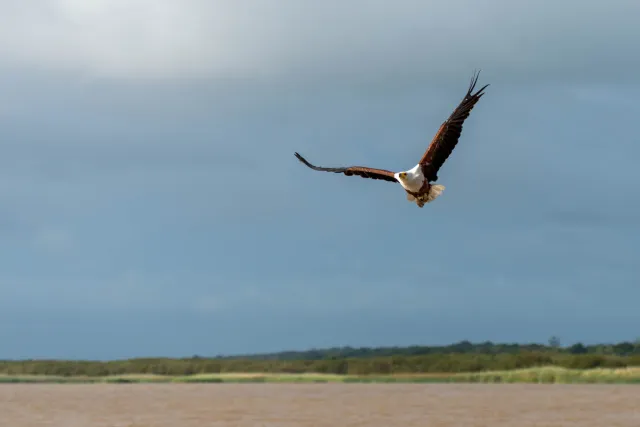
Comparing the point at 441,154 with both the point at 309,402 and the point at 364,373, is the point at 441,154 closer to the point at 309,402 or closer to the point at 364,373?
the point at 309,402

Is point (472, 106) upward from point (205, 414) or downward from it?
upward

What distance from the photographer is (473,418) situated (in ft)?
141

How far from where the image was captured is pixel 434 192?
2811cm

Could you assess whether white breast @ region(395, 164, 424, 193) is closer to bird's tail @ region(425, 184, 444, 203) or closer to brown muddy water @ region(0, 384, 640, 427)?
bird's tail @ region(425, 184, 444, 203)

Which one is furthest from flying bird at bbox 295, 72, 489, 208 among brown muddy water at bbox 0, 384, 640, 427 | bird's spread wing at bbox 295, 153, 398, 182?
brown muddy water at bbox 0, 384, 640, 427

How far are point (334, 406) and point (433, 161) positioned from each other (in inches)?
893

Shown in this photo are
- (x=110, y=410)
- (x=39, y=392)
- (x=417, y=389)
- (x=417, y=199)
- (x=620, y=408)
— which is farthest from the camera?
(x=39, y=392)

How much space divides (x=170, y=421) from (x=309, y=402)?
9.70 metres

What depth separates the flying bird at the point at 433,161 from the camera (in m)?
27.9

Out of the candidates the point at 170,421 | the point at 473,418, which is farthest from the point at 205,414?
the point at 473,418

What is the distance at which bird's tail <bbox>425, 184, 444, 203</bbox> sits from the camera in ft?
91.6

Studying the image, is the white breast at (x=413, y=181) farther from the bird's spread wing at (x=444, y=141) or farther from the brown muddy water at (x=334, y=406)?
the brown muddy water at (x=334, y=406)

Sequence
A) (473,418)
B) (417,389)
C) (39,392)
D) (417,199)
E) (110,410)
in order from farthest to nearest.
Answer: (39,392), (417,389), (110,410), (473,418), (417,199)

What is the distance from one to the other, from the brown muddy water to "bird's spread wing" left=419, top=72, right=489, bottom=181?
47.2ft
